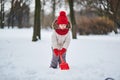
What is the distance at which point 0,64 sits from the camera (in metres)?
7.25

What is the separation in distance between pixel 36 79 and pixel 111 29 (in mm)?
24144

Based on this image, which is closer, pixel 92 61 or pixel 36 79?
pixel 36 79

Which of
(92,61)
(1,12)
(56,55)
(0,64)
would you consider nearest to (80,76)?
(56,55)

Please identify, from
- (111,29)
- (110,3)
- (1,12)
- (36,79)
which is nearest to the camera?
(36,79)

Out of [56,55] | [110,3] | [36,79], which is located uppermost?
[110,3]

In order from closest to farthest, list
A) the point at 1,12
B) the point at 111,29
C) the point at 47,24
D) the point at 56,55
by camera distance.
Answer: the point at 56,55
the point at 111,29
the point at 1,12
the point at 47,24

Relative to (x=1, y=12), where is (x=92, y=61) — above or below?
below

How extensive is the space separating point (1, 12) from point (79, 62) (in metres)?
33.3

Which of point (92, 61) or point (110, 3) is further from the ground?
point (110, 3)

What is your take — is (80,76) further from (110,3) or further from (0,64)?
(110,3)

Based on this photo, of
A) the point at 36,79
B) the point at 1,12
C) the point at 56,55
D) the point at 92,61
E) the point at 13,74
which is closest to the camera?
the point at 36,79

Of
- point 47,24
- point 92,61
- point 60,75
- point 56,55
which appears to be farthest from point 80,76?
point 47,24

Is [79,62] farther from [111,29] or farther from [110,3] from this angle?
[111,29]

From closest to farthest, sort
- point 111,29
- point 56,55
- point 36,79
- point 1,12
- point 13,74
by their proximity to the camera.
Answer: point 36,79, point 13,74, point 56,55, point 111,29, point 1,12
